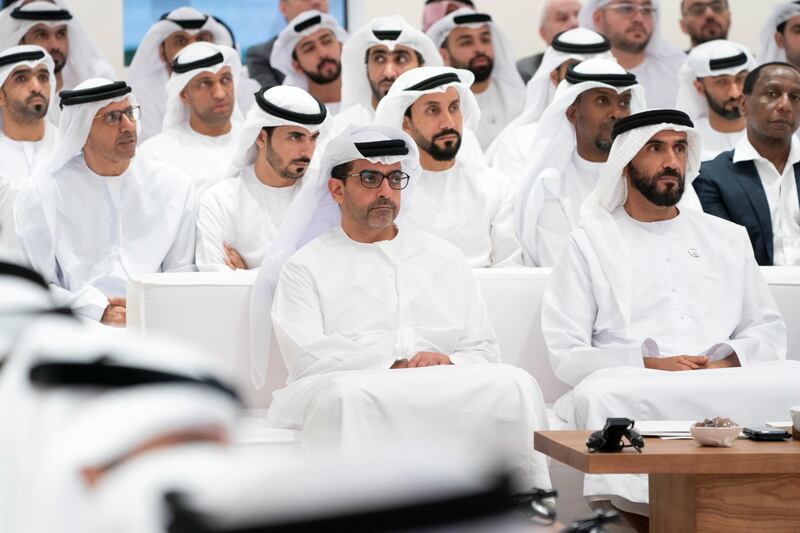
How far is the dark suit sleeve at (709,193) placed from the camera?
221 inches

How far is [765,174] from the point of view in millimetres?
5758

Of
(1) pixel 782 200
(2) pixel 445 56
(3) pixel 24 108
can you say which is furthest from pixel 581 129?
(3) pixel 24 108

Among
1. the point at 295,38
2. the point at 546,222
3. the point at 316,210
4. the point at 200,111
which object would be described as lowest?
the point at 546,222

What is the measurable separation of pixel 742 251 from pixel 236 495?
4.44m

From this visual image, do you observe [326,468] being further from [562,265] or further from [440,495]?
[562,265]

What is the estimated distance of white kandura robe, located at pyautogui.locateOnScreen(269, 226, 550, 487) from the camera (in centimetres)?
389

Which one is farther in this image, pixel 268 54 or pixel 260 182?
pixel 268 54

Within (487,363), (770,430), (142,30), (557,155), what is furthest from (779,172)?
(142,30)

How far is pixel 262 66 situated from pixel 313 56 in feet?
2.18

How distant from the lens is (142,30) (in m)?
9.61

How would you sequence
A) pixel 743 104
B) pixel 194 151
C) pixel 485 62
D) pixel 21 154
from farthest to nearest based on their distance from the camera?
pixel 485 62 → pixel 194 151 → pixel 21 154 → pixel 743 104

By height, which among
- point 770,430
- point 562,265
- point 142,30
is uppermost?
point 142,30

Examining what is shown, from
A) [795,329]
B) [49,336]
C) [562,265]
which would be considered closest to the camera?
[49,336]

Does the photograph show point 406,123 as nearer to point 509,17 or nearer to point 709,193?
point 709,193
